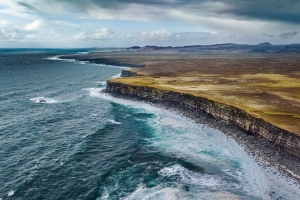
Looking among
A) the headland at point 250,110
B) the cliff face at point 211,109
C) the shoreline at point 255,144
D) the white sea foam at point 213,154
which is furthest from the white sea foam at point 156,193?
the cliff face at point 211,109

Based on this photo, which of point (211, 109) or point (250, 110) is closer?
point (250, 110)

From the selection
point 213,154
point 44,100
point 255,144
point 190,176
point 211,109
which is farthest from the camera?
point 44,100

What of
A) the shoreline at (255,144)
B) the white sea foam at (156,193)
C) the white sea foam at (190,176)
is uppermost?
the shoreline at (255,144)

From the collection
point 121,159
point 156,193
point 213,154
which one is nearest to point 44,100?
point 121,159

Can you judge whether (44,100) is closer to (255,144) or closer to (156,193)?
(156,193)

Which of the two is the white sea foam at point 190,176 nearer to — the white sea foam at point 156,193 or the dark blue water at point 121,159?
the dark blue water at point 121,159

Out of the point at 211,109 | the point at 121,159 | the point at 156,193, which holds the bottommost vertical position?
the point at 156,193

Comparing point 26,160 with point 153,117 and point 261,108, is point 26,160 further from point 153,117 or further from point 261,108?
point 261,108

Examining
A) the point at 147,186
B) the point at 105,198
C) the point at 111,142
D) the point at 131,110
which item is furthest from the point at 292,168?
the point at 131,110
